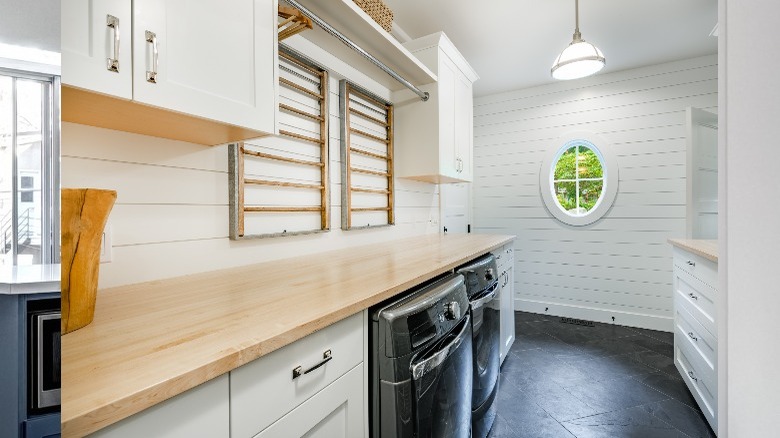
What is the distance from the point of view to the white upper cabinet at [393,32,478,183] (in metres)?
2.57

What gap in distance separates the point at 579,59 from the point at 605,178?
205 centimetres

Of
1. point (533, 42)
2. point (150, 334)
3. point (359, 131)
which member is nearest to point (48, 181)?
point (150, 334)

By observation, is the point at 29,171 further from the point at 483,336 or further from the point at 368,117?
the point at 368,117

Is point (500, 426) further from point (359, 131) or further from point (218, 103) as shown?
point (218, 103)

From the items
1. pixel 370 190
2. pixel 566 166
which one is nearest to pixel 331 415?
pixel 370 190

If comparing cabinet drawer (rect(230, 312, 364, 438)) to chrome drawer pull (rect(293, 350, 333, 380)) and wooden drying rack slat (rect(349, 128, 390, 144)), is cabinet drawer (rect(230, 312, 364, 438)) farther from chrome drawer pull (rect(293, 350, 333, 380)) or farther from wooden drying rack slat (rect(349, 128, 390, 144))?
wooden drying rack slat (rect(349, 128, 390, 144))

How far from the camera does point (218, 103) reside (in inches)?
40.4

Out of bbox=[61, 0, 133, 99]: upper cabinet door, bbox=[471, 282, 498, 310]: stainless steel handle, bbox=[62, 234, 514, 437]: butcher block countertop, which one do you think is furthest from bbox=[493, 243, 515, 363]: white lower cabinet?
bbox=[61, 0, 133, 99]: upper cabinet door

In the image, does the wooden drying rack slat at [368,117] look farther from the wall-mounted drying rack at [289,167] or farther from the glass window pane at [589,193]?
the glass window pane at [589,193]

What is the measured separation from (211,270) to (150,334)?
677 mm

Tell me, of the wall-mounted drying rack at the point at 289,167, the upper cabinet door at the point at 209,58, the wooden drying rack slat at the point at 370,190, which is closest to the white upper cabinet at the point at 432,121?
the wooden drying rack slat at the point at 370,190

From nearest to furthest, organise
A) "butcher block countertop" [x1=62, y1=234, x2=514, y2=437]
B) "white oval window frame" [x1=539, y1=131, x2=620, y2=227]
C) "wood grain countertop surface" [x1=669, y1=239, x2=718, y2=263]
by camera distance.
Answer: "butcher block countertop" [x1=62, y1=234, x2=514, y2=437] → "wood grain countertop surface" [x1=669, y1=239, x2=718, y2=263] → "white oval window frame" [x1=539, y1=131, x2=620, y2=227]

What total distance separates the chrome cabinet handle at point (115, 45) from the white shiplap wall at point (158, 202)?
1.09 feet

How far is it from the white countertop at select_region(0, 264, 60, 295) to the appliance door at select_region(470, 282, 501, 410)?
1.53 meters
